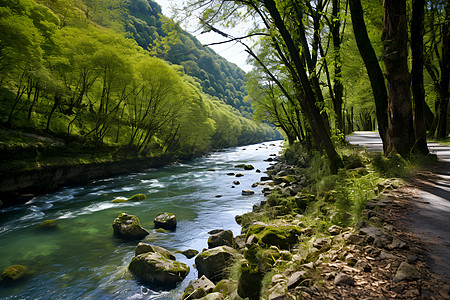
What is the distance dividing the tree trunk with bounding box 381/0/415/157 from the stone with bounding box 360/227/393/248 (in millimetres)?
4003

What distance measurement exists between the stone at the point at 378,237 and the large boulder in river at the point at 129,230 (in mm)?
7082

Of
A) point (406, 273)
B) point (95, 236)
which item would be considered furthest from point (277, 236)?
point (95, 236)

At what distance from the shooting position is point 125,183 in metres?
17.4

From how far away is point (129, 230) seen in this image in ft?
24.8

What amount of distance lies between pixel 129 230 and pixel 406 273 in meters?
7.71

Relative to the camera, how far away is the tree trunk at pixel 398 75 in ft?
17.3

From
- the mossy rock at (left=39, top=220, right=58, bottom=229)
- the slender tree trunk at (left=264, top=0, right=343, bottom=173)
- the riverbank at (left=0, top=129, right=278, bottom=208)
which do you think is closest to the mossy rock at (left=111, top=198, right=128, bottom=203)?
the mossy rock at (left=39, top=220, right=58, bottom=229)

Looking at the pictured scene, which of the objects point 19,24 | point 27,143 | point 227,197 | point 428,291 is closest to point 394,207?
point 428,291

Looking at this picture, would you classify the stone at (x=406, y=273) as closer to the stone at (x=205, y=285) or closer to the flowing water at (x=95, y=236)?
the stone at (x=205, y=285)

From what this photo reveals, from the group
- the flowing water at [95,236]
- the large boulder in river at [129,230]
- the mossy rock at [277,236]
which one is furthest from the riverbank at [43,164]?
the mossy rock at [277,236]

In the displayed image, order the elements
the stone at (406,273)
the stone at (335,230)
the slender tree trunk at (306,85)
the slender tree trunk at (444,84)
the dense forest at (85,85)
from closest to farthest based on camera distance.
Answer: the stone at (406,273)
the stone at (335,230)
the slender tree trunk at (306,85)
the slender tree trunk at (444,84)
the dense forest at (85,85)

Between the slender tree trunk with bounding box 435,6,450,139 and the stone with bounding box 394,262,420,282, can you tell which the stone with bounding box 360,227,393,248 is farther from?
the slender tree trunk with bounding box 435,6,450,139

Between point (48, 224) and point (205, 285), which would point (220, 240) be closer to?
point (205, 285)

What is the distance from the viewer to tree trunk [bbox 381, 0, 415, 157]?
5.27m
